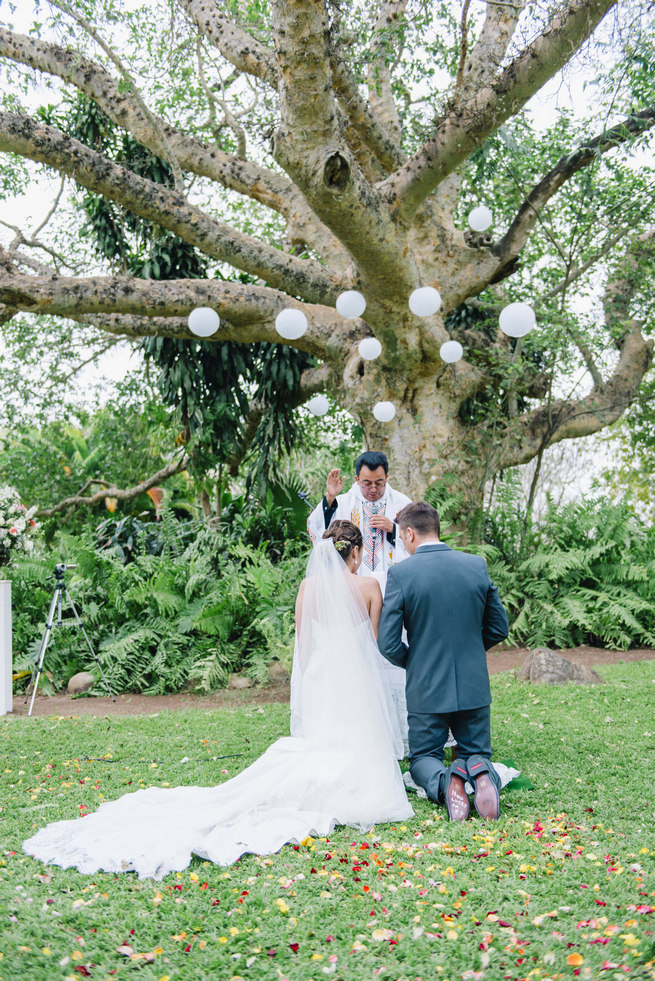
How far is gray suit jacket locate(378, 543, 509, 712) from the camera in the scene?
449cm

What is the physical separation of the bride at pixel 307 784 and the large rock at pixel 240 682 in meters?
3.61

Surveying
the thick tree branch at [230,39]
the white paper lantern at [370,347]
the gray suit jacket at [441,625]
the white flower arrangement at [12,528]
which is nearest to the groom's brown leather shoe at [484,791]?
the gray suit jacket at [441,625]

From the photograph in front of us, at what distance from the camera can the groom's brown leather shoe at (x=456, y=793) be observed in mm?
4086

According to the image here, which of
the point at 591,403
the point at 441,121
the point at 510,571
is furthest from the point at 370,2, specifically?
the point at 510,571

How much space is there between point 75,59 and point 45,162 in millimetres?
2876

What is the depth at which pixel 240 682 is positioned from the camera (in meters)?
8.52

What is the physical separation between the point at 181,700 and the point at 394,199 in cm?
551

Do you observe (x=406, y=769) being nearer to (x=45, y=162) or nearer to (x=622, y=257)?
(x=45, y=162)

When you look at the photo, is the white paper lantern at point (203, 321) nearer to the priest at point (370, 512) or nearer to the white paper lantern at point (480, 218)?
the priest at point (370, 512)

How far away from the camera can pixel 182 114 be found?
1205cm

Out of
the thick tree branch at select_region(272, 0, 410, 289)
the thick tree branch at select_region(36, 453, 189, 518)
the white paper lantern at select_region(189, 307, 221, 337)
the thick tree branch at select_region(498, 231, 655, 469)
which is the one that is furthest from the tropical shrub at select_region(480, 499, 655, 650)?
the thick tree branch at select_region(36, 453, 189, 518)

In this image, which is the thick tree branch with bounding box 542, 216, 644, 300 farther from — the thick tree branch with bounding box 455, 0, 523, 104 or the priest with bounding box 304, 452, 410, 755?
the priest with bounding box 304, 452, 410, 755

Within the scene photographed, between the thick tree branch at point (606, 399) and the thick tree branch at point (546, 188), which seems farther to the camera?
the thick tree branch at point (606, 399)

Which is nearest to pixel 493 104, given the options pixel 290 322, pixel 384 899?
pixel 290 322
